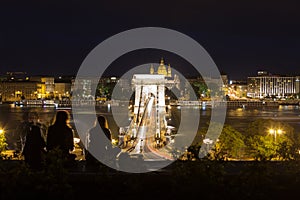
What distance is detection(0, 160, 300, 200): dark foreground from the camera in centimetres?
287

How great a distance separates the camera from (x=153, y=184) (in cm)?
314

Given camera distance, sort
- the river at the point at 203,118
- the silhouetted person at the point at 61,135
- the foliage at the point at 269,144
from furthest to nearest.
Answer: the river at the point at 203,118 → the foliage at the point at 269,144 → the silhouetted person at the point at 61,135

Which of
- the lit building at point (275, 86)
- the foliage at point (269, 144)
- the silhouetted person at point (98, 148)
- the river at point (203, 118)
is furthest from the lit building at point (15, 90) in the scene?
the silhouetted person at point (98, 148)

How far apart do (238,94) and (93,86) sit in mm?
31493

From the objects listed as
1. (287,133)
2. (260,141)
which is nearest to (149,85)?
(287,133)

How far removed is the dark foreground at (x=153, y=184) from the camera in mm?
2873

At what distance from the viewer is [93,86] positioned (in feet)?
283

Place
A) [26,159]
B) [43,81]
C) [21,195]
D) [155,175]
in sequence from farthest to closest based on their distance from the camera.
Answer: [43,81]
[26,159]
[155,175]
[21,195]

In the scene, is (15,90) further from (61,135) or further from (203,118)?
(61,135)

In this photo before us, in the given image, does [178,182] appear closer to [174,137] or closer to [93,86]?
[174,137]

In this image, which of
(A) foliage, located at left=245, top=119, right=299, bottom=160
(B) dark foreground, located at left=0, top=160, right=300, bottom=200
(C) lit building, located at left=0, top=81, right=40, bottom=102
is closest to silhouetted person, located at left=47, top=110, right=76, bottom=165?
(B) dark foreground, located at left=0, top=160, right=300, bottom=200

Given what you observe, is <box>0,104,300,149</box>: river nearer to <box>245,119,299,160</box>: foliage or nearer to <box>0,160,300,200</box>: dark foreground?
<box>245,119,299,160</box>: foliage

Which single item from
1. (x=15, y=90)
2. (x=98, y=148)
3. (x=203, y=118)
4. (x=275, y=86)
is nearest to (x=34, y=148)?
(x=98, y=148)

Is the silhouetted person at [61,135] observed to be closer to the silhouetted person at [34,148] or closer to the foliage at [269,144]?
the silhouetted person at [34,148]
